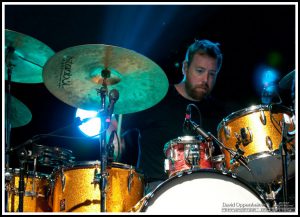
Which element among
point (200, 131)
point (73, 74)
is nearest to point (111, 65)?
point (73, 74)

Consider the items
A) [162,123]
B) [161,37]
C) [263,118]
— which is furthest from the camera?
[161,37]

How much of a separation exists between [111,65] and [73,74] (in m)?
0.26

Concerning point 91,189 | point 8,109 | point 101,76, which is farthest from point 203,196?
point 8,109

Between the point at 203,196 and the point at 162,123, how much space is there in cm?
168

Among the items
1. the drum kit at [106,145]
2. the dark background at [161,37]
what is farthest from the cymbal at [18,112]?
the dark background at [161,37]

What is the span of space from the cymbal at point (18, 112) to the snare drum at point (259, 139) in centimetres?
148

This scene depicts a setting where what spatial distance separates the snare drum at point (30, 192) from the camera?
2.96m

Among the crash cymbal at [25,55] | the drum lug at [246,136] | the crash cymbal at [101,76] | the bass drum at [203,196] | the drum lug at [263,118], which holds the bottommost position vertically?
the bass drum at [203,196]

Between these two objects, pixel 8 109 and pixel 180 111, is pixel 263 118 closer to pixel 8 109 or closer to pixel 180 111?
pixel 180 111

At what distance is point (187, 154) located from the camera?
8.50 ft

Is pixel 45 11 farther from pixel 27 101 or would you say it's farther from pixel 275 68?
pixel 275 68

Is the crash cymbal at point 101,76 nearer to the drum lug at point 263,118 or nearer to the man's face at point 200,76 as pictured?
the drum lug at point 263,118

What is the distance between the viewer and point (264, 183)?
2.90 meters

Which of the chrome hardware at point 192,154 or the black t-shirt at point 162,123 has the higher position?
the black t-shirt at point 162,123
